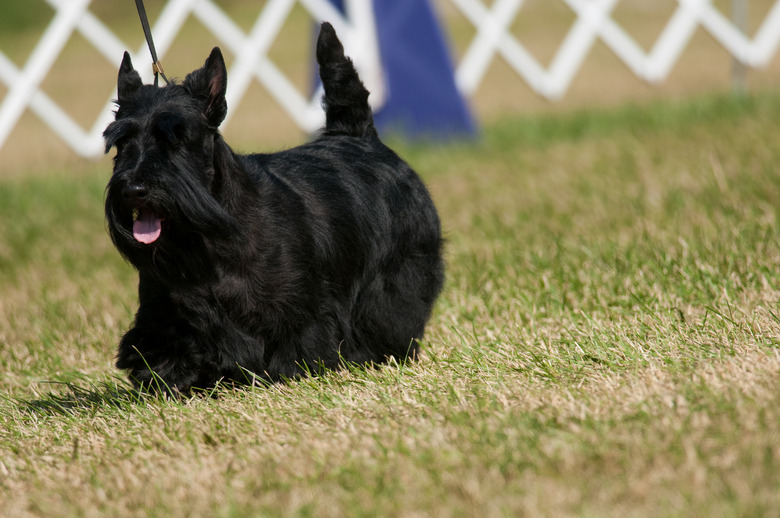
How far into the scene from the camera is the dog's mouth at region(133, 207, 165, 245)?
2.71 metres

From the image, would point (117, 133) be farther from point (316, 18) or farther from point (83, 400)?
point (316, 18)

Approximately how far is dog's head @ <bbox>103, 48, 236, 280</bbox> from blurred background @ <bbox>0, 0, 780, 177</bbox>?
4314 millimetres

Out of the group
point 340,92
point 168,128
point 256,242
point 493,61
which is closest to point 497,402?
point 256,242

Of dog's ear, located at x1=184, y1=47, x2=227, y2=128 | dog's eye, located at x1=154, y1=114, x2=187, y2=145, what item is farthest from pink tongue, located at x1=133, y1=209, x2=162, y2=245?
dog's ear, located at x1=184, y1=47, x2=227, y2=128

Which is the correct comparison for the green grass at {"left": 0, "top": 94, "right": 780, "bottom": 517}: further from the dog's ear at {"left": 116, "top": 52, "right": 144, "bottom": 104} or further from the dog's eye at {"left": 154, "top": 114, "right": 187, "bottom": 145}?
the dog's ear at {"left": 116, "top": 52, "right": 144, "bottom": 104}

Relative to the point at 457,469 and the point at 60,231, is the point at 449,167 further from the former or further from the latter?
the point at 457,469

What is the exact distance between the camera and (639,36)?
18.6 meters

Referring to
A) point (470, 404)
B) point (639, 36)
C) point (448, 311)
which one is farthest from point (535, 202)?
point (639, 36)

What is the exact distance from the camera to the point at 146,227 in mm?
2715

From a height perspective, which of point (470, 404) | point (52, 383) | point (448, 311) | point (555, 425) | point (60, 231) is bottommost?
point (60, 231)

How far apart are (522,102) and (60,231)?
6.93m

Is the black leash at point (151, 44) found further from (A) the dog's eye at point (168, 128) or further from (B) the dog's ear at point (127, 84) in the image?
(A) the dog's eye at point (168, 128)

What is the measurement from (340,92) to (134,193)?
131cm

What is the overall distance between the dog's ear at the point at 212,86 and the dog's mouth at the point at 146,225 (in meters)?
0.36
